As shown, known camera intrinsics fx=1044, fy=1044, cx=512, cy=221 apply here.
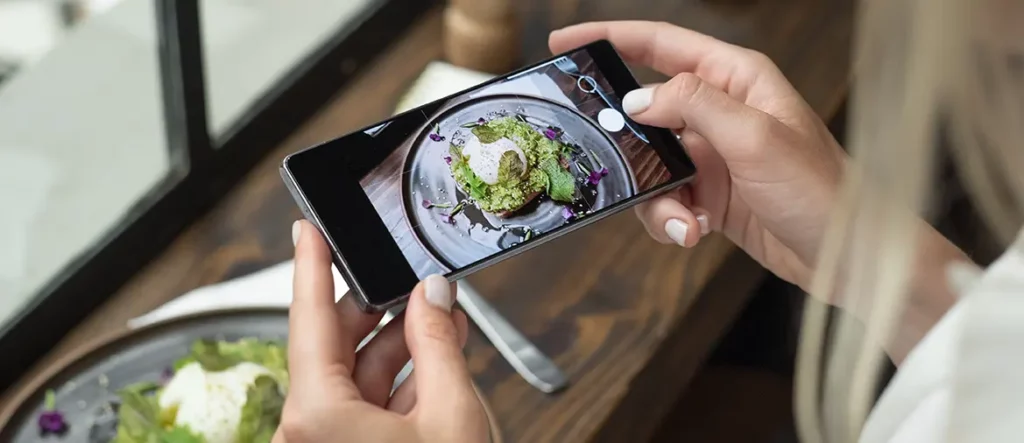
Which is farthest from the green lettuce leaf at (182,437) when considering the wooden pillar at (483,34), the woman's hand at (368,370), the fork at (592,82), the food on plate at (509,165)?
the wooden pillar at (483,34)

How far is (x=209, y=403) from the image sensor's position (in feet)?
2.13

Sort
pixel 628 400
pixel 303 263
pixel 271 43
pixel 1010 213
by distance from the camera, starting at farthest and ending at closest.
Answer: pixel 271 43 → pixel 628 400 → pixel 1010 213 → pixel 303 263

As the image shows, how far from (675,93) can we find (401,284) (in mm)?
203

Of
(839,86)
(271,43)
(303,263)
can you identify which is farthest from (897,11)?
(271,43)

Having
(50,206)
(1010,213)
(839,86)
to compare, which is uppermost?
(50,206)

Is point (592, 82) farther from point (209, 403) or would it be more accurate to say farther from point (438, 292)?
point (209, 403)

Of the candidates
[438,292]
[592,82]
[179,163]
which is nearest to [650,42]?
[592,82]

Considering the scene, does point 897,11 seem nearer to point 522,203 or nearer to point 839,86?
point 522,203

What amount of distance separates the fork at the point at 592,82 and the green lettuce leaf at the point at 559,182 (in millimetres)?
56

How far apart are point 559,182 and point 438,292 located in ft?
0.42

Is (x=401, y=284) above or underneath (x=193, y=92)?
underneath

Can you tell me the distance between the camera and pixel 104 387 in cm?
72

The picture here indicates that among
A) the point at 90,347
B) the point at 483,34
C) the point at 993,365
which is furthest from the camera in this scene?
the point at 483,34

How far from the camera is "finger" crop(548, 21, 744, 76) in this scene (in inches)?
28.5
